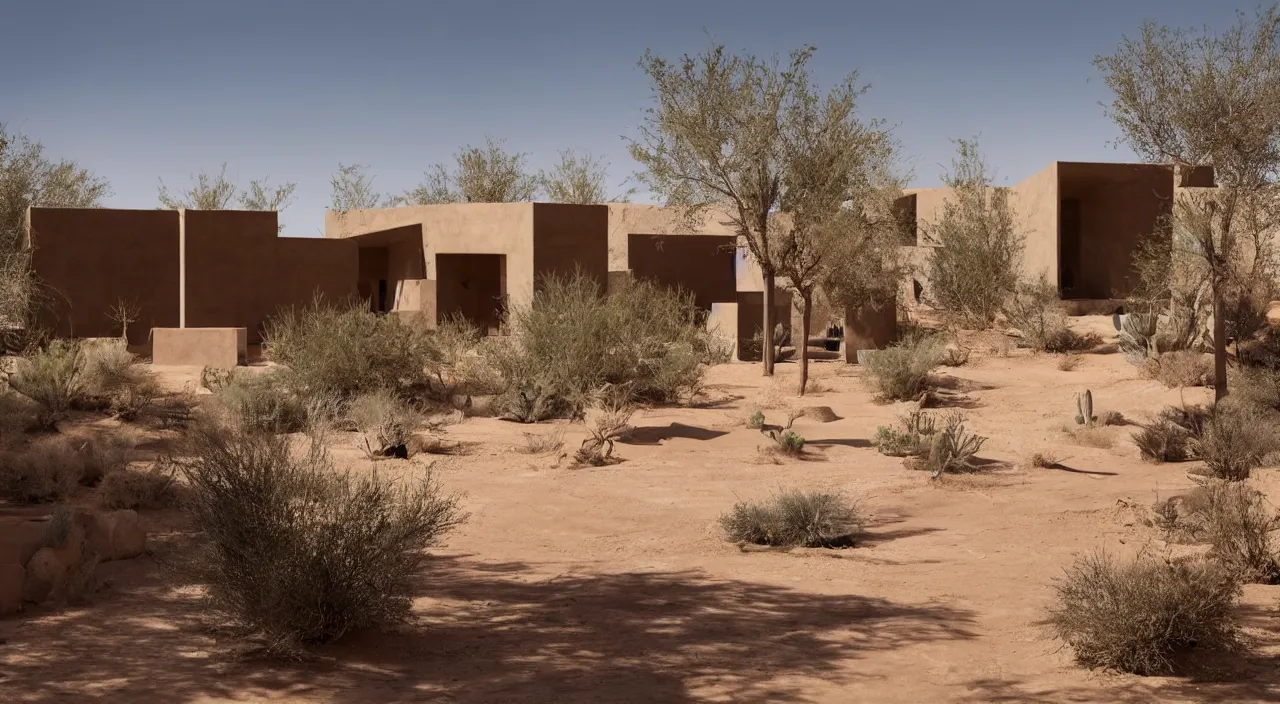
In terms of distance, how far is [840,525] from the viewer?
1034cm

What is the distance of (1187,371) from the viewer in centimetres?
1861

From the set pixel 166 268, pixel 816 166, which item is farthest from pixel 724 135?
pixel 166 268

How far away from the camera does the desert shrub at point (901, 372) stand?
19.3 m

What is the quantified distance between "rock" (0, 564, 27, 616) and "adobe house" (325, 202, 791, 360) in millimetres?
16362

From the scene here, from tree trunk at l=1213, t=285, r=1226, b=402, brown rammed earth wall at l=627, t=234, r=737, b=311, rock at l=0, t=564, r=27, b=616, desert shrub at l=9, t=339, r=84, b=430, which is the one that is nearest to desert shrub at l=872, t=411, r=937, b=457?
tree trunk at l=1213, t=285, r=1226, b=402

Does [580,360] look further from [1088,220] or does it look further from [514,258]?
[1088,220]

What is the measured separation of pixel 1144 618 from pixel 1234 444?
24.4 ft

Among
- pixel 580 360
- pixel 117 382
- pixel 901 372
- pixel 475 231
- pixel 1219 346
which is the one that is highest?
pixel 475 231

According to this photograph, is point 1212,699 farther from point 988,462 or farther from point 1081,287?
point 1081,287

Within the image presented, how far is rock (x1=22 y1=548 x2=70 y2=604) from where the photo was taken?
7.69 meters

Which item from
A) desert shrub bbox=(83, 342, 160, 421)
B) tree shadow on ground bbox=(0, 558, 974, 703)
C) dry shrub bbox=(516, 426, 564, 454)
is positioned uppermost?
desert shrub bbox=(83, 342, 160, 421)

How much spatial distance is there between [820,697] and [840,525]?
13.5 ft

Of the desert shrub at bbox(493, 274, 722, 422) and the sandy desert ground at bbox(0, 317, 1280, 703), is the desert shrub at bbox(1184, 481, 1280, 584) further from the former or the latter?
the desert shrub at bbox(493, 274, 722, 422)

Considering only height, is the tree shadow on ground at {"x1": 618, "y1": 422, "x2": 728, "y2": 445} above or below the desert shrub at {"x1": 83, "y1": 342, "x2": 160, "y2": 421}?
below
